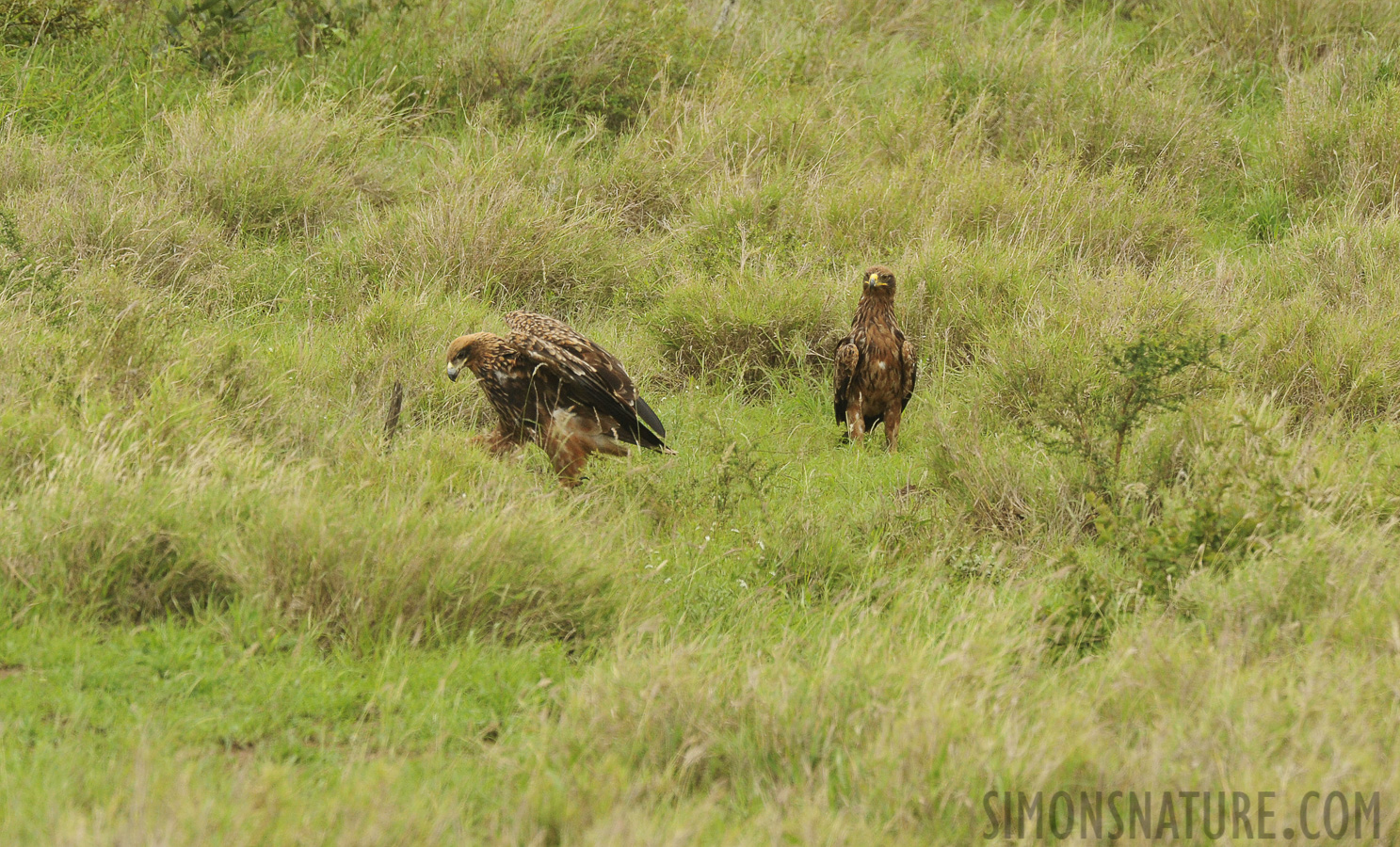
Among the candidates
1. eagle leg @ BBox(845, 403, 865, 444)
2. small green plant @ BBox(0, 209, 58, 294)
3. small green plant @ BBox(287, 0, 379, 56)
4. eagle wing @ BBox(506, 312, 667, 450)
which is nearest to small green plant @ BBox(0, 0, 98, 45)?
small green plant @ BBox(287, 0, 379, 56)

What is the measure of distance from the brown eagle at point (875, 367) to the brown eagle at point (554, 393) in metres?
Result: 1.19

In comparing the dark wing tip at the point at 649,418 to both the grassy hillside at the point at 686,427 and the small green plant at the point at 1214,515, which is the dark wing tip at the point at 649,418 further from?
the small green plant at the point at 1214,515

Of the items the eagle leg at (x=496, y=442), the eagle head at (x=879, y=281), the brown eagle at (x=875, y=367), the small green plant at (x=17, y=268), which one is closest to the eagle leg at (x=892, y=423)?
the brown eagle at (x=875, y=367)

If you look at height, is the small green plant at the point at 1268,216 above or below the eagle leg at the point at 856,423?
above

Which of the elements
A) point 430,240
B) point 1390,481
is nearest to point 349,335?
point 430,240

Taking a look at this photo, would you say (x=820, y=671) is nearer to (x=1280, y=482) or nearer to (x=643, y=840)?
(x=643, y=840)

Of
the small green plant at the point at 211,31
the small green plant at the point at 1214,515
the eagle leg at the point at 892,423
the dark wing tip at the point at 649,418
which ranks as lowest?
the eagle leg at the point at 892,423

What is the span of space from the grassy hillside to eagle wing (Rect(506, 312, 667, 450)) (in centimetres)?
19

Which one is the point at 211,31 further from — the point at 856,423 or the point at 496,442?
the point at 856,423

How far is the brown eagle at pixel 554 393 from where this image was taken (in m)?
5.41

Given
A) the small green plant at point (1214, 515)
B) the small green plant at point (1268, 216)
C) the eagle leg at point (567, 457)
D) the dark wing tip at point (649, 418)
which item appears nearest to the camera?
the small green plant at point (1214, 515)

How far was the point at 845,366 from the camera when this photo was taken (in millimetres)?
6266

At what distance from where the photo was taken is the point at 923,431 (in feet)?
20.0

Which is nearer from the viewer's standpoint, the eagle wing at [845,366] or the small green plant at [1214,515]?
the small green plant at [1214,515]
